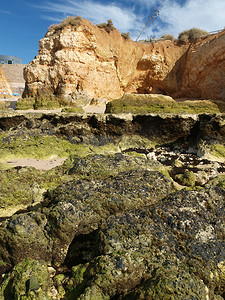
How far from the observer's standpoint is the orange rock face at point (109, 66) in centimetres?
2148

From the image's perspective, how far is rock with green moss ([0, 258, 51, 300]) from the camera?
2339 mm

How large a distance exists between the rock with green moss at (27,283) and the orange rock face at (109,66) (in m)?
20.0

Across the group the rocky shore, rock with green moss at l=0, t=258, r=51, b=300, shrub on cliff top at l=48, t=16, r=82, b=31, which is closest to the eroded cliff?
shrub on cliff top at l=48, t=16, r=82, b=31

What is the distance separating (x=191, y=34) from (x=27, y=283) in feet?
97.9

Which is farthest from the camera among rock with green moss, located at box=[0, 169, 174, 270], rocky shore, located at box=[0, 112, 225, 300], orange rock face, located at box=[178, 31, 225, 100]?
orange rock face, located at box=[178, 31, 225, 100]

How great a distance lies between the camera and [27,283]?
2.42m

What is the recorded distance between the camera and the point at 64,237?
3137 millimetres

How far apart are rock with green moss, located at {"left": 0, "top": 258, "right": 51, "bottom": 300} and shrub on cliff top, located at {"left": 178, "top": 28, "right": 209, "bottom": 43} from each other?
1135 inches

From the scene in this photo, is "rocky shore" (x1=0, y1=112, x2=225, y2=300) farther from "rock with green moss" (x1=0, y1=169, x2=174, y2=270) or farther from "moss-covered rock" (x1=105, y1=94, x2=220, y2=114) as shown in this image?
"moss-covered rock" (x1=105, y1=94, x2=220, y2=114)

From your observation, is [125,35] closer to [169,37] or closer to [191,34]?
[169,37]

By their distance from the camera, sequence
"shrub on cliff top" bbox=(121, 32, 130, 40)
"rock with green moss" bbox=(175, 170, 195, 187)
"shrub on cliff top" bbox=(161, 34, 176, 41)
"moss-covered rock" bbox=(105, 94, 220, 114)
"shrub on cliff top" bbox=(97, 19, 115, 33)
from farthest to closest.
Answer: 1. "shrub on cliff top" bbox=(161, 34, 176, 41)
2. "shrub on cliff top" bbox=(121, 32, 130, 40)
3. "shrub on cliff top" bbox=(97, 19, 115, 33)
4. "moss-covered rock" bbox=(105, 94, 220, 114)
5. "rock with green moss" bbox=(175, 170, 195, 187)

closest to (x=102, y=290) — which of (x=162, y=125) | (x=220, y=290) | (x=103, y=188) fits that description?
(x=220, y=290)

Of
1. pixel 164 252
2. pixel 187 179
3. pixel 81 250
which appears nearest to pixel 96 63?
pixel 187 179

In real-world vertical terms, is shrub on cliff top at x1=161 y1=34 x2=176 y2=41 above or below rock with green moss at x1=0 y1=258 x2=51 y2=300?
above
